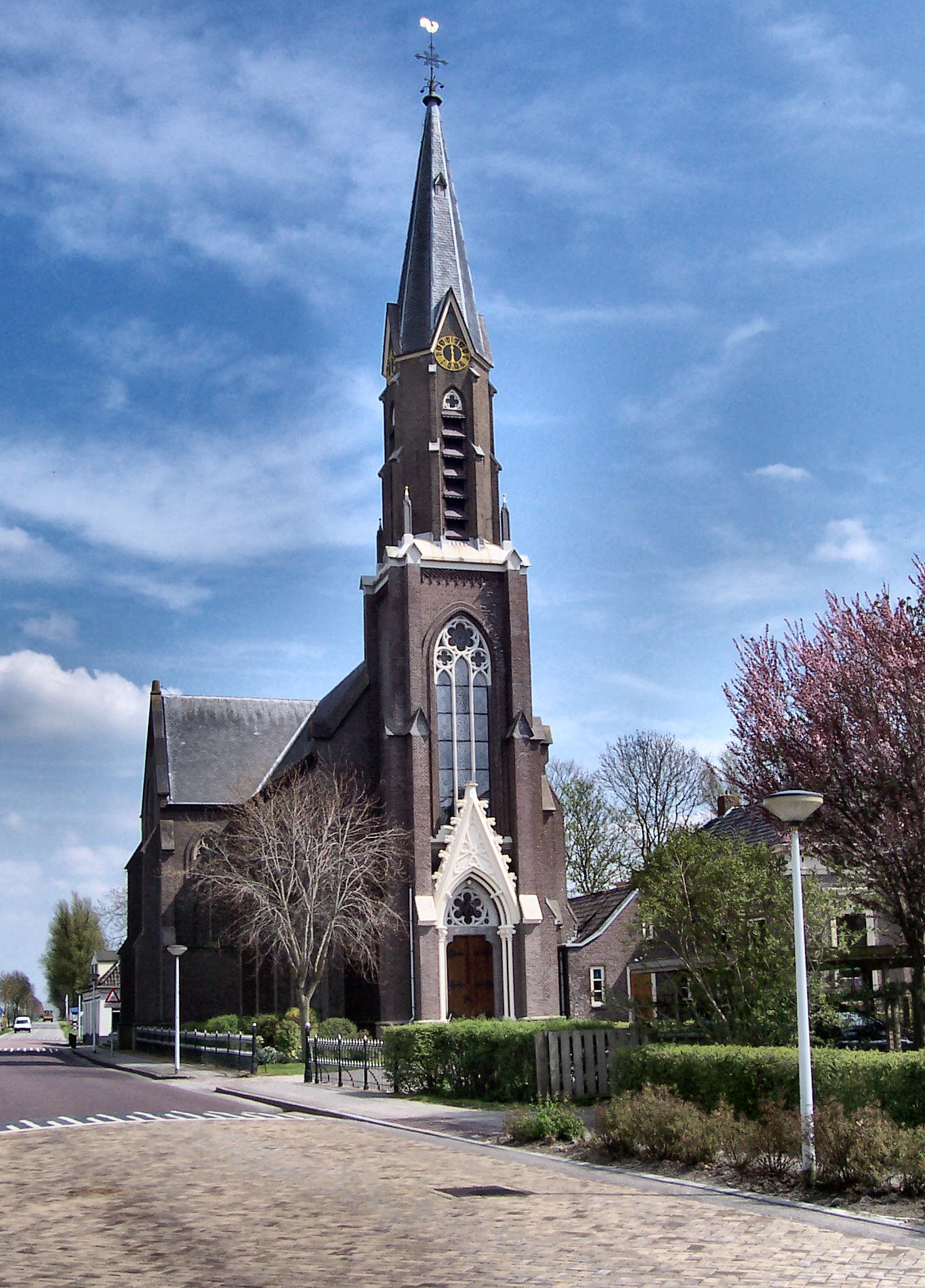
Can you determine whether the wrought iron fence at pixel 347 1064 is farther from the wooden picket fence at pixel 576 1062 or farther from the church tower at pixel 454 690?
the church tower at pixel 454 690

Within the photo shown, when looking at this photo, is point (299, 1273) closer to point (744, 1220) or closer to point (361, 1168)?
point (744, 1220)

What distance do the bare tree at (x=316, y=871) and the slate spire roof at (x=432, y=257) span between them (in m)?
18.0

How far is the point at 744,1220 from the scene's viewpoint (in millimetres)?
11406

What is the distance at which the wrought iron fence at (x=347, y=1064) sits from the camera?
29058 millimetres

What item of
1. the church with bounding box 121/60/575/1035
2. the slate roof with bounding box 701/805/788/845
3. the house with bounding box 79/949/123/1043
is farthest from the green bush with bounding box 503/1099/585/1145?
the house with bounding box 79/949/123/1043

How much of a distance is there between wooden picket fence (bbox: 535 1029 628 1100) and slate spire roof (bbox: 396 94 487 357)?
3455 cm

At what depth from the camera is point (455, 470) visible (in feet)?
163

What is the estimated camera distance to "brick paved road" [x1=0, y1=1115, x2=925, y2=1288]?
9.41 meters

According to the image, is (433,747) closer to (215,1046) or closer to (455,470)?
(455,470)

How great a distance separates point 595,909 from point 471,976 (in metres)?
11.7

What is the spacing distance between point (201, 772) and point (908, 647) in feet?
132

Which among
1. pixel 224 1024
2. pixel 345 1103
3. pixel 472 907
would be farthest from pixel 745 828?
pixel 224 1024

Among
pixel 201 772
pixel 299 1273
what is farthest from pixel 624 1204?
pixel 201 772

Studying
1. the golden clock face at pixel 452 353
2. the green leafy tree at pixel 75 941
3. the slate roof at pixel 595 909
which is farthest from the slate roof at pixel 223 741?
the green leafy tree at pixel 75 941
